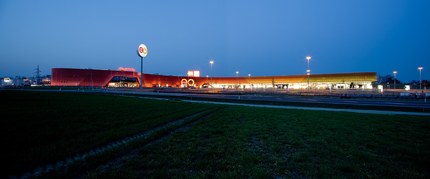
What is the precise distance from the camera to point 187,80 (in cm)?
12862

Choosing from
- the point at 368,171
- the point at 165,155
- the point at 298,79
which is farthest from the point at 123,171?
the point at 298,79

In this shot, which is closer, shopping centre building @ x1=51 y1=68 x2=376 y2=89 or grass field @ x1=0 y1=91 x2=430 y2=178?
grass field @ x1=0 y1=91 x2=430 y2=178

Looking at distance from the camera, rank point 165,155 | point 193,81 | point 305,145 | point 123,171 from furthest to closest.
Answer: point 193,81, point 305,145, point 165,155, point 123,171

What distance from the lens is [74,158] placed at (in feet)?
19.4

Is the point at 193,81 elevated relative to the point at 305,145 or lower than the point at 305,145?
elevated

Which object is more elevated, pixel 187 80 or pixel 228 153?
pixel 187 80

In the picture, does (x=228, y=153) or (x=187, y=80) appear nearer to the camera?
(x=228, y=153)

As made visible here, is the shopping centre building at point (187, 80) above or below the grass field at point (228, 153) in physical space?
above

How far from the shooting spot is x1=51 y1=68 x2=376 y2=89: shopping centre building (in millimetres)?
86812

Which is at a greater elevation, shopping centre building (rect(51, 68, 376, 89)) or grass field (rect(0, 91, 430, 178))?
shopping centre building (rect(51, 68, 376, 89))

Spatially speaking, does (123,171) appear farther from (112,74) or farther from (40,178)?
(112,74)

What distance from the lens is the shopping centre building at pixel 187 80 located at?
86812 millimetres

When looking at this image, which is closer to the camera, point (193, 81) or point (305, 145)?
point (305, 145)

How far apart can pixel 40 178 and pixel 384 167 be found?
854 centimetres
